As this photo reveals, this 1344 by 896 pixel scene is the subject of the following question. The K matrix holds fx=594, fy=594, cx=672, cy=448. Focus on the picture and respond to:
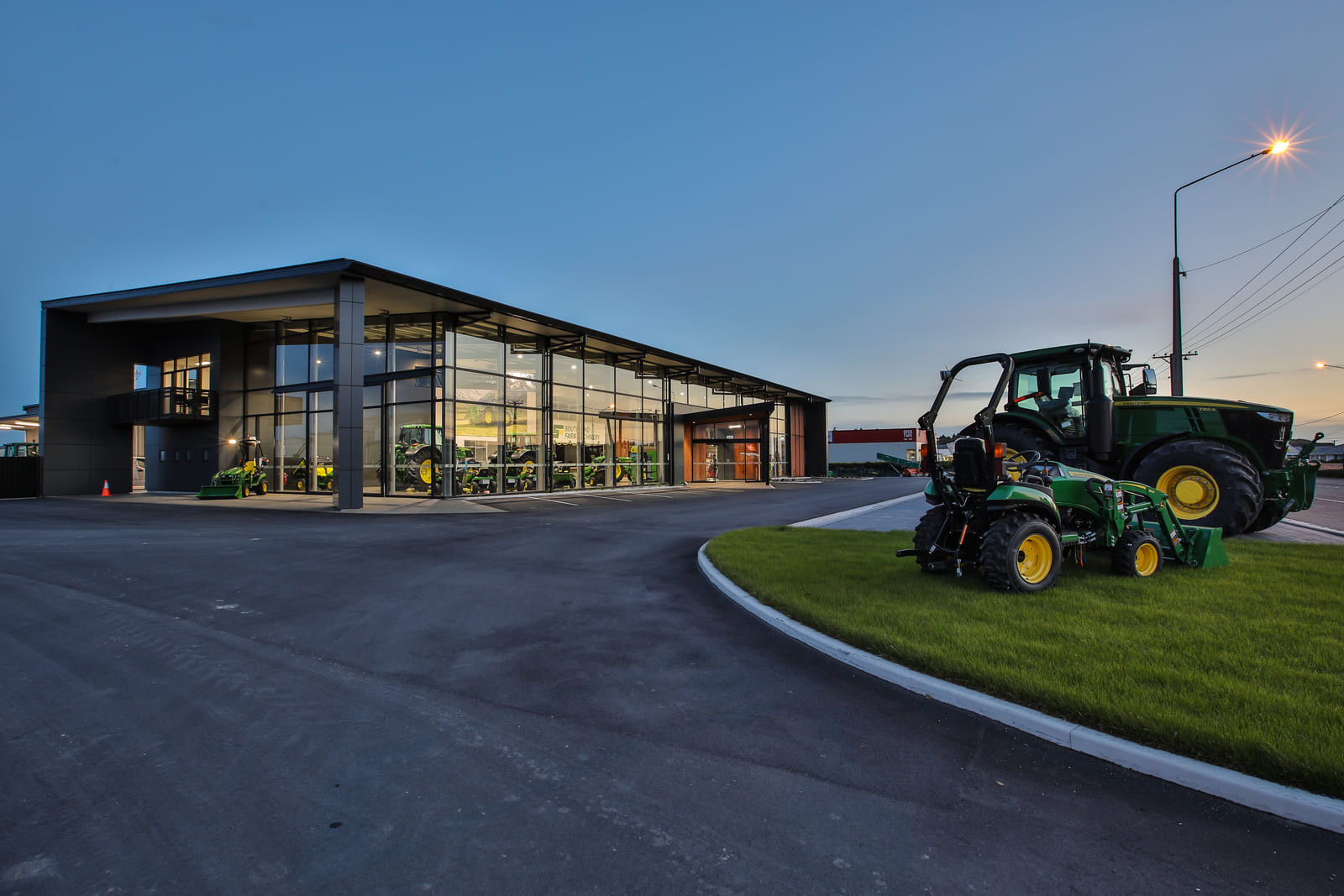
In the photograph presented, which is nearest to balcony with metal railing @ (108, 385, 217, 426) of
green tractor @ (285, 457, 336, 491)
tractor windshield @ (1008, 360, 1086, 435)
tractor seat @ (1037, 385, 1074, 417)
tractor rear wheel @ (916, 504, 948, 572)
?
green tractor @ (285, 457, 336, 491)

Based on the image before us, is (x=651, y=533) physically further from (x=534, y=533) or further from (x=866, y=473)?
(x=866, y=473)

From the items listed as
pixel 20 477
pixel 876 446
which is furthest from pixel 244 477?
pixel 876 446

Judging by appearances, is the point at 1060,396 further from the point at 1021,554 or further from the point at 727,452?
the point at 727,452

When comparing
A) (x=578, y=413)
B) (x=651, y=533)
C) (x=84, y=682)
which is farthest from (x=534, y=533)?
(x=578, y=413)

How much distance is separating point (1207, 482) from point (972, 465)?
5.16 meters

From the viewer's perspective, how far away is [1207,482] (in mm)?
8609

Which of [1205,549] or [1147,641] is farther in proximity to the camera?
[1205,549]

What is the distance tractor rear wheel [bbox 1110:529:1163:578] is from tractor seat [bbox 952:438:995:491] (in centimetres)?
198

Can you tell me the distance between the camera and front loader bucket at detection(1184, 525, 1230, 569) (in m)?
6.87

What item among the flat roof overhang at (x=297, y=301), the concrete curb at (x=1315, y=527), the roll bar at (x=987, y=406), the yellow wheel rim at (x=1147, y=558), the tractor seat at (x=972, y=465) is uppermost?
the flat roof overhang at (x=297, y=301)

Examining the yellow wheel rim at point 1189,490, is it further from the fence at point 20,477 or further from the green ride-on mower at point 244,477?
the fence at point 20,477

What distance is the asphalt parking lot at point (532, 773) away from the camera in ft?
7.52

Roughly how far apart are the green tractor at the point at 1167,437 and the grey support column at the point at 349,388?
1719cm

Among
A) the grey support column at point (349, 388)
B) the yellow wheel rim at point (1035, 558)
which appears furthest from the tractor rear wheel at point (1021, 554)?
the grey support column at point (349, 388)
